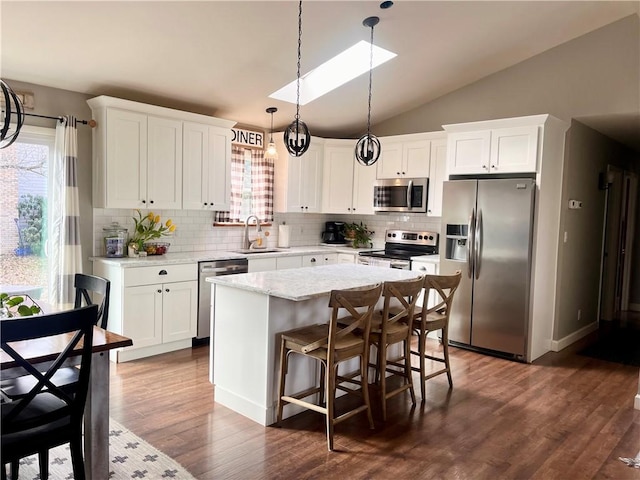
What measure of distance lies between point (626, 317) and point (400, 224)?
142 inches

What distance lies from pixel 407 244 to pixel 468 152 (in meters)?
1.59

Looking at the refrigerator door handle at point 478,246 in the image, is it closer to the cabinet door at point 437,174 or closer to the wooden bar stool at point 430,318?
the cabinet door at point 437,174

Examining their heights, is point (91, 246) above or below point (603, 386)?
above

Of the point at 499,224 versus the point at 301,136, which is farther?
the point at 499,224

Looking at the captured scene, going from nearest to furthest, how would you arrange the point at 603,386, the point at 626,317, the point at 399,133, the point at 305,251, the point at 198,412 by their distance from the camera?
the point at 198,412, the point at 603,386, the point at 305,251, the point at 399,133, the point at 626,317

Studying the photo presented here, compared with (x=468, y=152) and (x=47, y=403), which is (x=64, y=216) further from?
(x=468, y=152)

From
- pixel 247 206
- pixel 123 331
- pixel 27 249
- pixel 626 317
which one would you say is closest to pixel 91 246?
pixel 27 249

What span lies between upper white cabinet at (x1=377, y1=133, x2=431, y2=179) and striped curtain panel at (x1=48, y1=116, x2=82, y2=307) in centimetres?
355

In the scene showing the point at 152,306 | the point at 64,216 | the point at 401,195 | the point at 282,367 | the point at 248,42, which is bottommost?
the point at 282,367

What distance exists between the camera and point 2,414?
196 cm

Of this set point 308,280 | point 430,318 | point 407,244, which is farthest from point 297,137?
point 407,244

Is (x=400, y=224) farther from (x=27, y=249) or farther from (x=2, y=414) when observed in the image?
(x=2, y=414)

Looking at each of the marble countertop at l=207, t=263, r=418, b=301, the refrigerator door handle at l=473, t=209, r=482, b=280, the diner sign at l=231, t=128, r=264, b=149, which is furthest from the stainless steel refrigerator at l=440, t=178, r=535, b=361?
the diner sign at l=231, t=128, r=264, b=149

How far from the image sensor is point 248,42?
4.10 metres
